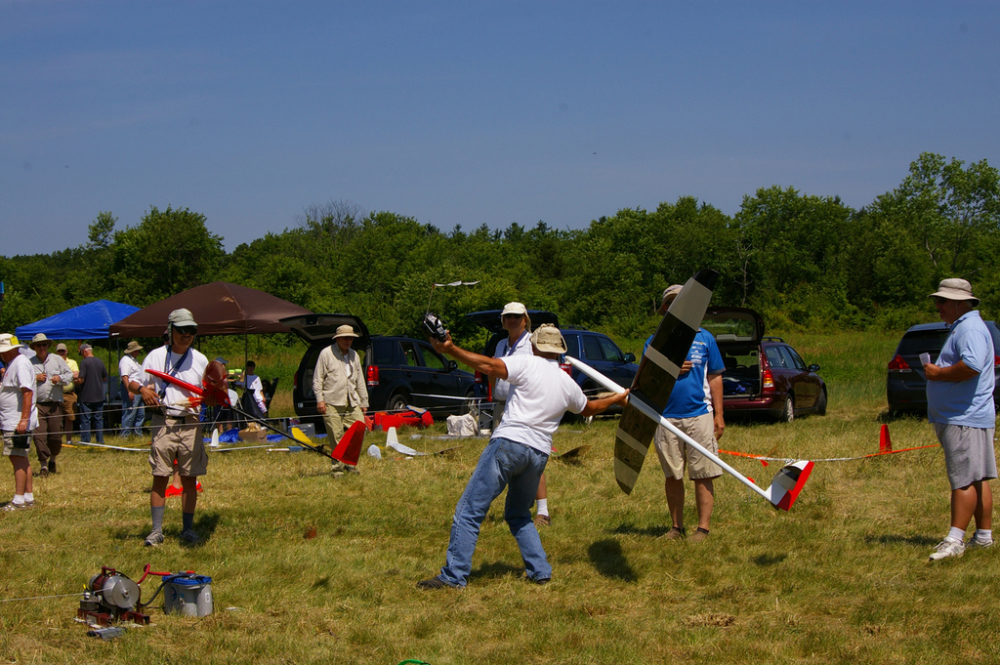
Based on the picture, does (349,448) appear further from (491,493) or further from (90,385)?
(90,385)

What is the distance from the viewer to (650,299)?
51.3 m

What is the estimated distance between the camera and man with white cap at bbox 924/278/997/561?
5.29 meters

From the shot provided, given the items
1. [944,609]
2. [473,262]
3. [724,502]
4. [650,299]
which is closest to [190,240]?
[473,262]

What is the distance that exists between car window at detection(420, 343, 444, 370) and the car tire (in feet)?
22.3

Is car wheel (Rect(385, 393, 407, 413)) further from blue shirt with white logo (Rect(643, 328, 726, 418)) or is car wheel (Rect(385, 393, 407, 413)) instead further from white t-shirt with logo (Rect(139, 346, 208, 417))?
blue shirt with white logo (Rect(643, 328, 726, 418))

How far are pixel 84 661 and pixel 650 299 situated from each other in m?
48.9

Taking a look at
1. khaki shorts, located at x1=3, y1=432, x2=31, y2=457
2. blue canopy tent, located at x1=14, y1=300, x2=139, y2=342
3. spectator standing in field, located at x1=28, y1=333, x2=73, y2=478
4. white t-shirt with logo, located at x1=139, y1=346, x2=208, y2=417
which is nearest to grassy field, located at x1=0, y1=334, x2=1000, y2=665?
khaki shorts, located at x1=3, y1=432, x2=31, y2=457

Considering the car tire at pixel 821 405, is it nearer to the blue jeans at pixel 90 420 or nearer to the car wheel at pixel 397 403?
the car wheel at pixel 397 403

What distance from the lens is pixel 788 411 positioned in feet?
43.9

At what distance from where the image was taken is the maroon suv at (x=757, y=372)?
11984 mm

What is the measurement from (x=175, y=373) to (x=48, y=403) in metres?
4.83

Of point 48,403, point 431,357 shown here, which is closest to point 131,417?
point 48,403

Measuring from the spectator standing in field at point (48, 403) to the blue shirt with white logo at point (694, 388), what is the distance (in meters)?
7.38

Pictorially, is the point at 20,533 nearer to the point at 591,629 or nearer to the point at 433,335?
the point at 433,335
